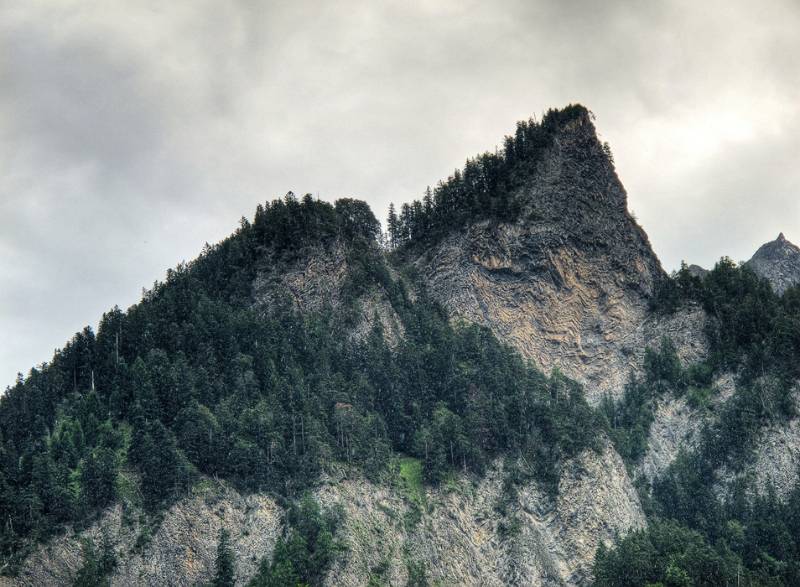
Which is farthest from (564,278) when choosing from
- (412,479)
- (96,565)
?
(96,565)

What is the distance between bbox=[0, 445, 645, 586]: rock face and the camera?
107000mm

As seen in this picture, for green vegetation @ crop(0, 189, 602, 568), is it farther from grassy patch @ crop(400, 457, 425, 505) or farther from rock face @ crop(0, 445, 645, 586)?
rock face @ crop(0, 445, 645, 586)

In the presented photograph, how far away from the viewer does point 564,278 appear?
168250 millimetres

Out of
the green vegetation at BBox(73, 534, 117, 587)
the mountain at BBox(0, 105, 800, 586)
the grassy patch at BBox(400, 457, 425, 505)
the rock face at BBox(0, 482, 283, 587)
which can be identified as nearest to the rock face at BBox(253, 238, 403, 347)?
the mountain at BBox(0, 105, 800, 586)

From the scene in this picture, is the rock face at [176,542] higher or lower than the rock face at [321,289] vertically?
lower

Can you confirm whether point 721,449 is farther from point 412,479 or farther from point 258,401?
point 258,401

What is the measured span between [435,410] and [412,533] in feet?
69.6

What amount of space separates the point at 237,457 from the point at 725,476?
221ft

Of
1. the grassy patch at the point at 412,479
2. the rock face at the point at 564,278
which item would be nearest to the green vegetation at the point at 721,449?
the rock face at the point at 564,278

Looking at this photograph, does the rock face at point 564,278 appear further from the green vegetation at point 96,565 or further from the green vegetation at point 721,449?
the green vegetation at point 96,565

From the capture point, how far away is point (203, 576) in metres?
108

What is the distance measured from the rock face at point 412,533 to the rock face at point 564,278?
29.3 meters

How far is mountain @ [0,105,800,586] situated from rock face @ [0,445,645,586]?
0.27 m

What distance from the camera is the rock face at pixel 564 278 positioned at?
16162 centimetres
